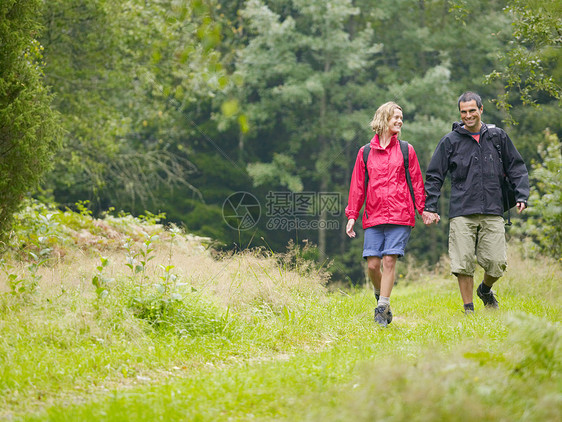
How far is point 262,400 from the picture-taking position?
360 cm

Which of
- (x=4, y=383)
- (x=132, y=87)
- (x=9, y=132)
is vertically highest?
(x=132, y=87)

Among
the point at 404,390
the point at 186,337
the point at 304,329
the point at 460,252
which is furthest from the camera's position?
the point at 460,252

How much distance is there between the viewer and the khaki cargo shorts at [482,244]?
6383mm

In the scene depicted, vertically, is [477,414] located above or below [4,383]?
above

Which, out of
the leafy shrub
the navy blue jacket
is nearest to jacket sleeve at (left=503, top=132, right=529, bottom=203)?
the navy blue jacket

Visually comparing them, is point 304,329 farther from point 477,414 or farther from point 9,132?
point 9,132

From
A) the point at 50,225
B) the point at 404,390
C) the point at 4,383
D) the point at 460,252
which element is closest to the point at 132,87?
the point at 50,225

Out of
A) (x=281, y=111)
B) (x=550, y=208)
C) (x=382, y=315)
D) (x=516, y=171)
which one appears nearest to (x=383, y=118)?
(x=516, y=171)

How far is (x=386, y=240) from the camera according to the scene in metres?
6.23

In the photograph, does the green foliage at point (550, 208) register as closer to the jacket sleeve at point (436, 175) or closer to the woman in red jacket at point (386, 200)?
the jacket sleeve at point (436, 175)

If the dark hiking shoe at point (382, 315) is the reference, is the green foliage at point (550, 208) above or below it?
above

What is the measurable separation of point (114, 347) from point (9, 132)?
309cm

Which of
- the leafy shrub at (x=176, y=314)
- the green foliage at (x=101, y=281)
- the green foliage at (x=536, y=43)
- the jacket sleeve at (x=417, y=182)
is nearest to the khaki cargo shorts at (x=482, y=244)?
the jacket sleeve at (x=417, y=182)

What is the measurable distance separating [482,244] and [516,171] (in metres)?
0.81
